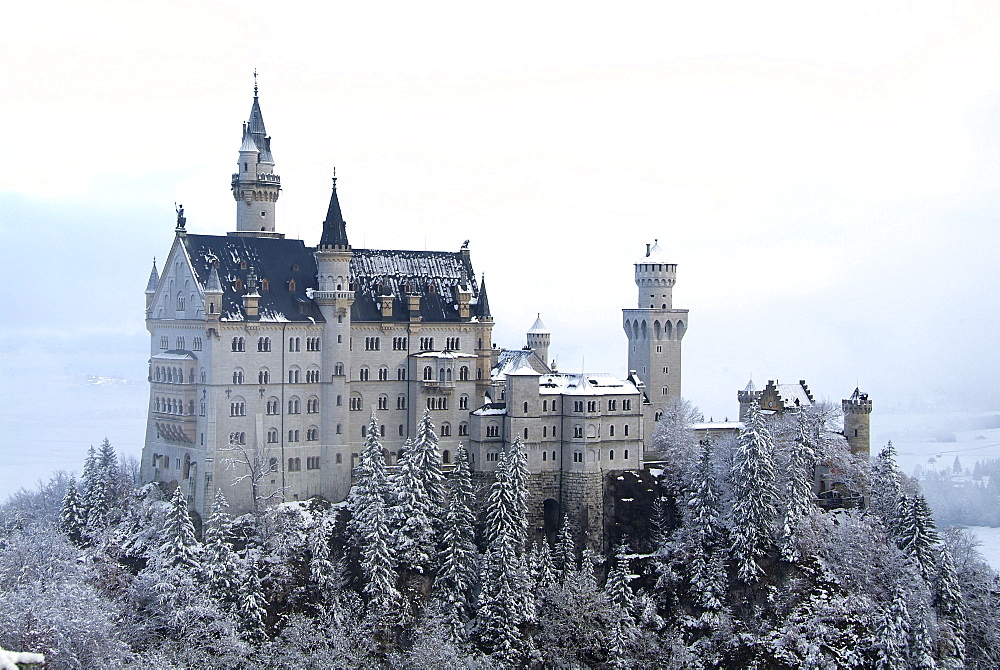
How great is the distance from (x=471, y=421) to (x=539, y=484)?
827 cm

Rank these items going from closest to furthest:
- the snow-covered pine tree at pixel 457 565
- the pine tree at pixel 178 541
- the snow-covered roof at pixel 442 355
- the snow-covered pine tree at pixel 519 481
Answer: the pine tree at pixel 178 541
the snow-covered pine tree at pixel 457 565
the snow-covered pine tree at pixel 519 481
the snow-covered roof at pixel 442 355

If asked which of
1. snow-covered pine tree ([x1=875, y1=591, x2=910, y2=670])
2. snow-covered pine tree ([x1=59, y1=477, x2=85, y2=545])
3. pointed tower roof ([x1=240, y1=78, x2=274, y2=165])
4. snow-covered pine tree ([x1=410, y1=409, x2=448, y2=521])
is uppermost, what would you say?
pointed tower roof ([x1=240, y1=78, x2=274, y2=165])

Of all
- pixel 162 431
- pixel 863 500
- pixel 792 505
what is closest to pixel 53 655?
pixel 162 431

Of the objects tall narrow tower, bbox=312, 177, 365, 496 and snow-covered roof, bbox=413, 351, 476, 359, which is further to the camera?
snow-covered roof, bbox=413, 351, 476, 359

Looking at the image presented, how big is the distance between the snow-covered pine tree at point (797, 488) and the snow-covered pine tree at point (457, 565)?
81.6 feet

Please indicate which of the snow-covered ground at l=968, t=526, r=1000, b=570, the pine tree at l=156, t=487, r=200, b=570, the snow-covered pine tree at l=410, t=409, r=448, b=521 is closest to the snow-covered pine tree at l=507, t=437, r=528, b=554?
the snow-covered pine tree at l=410, t=409, r=448, b=521

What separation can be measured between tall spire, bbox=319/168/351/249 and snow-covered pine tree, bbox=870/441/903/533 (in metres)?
51.6

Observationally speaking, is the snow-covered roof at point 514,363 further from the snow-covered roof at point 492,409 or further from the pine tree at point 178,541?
the pine tree at point 178,541

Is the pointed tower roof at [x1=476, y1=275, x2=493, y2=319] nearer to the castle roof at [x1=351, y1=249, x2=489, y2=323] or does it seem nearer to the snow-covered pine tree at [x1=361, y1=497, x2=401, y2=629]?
the castle roof at [x1=351, y1=249, x2=489, y2=323]

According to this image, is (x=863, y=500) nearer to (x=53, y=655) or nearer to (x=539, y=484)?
(x=539, y=484)

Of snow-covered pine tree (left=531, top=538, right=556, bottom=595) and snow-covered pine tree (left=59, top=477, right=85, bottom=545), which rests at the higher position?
snow-covered pine tree (left=59, top=477, right=85, bottom=545)

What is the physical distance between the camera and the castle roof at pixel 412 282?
107750mm

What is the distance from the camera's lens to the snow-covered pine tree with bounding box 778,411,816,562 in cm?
9806

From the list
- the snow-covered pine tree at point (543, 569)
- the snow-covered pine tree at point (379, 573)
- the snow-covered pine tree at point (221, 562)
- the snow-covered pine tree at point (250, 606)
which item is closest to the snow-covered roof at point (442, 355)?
the snow-covered pine tree at point (379, 573)
